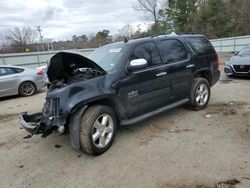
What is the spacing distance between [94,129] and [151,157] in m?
0.99

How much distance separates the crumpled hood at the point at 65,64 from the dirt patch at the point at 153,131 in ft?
4.73

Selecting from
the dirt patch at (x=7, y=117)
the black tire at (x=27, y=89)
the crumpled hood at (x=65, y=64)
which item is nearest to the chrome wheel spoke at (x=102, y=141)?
the crumpled hood at (x=65, y=64)

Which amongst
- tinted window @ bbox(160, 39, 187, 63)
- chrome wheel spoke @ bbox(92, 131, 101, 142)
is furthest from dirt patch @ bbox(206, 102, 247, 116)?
chrome wheel spoke @ bbox(92, 131, 101, 142)

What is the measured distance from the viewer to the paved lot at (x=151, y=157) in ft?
11.5

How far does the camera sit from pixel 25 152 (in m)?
4.64

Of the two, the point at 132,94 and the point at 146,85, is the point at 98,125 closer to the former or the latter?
the point at 132,94

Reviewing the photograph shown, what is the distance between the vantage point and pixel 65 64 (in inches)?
179

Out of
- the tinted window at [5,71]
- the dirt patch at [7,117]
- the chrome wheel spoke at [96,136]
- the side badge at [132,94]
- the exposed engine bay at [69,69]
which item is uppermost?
the exposed engine bay at [69,69]

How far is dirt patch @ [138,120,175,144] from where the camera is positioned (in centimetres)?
482

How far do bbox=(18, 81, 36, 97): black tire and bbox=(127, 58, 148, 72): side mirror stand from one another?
274 inches

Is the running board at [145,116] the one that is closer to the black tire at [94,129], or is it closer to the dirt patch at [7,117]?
the black tire at [94,129]

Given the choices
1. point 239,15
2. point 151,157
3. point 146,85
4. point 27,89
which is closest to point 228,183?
point 151,157

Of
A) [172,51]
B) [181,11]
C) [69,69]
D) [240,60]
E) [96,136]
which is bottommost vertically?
[96,136]

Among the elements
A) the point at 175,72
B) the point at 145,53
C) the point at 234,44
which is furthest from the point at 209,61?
the point at 234,44
